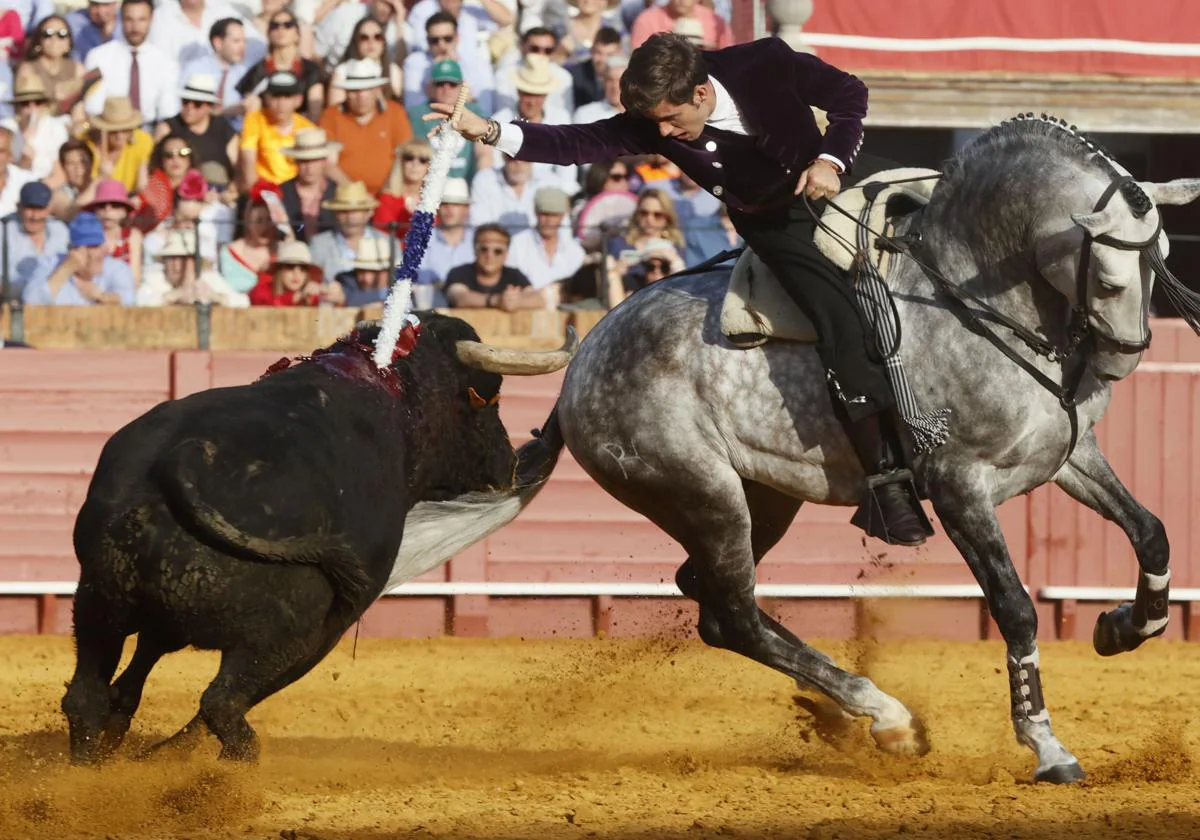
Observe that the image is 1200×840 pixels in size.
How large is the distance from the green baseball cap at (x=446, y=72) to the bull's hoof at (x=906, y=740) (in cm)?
589

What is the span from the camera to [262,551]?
4.70 m

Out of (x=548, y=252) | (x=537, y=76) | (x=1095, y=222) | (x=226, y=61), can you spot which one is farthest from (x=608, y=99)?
(x=1095, y=222)

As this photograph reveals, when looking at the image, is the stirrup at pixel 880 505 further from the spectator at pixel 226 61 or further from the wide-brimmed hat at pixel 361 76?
the spectator at pixel 226 61

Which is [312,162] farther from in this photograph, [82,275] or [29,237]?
[29,237]

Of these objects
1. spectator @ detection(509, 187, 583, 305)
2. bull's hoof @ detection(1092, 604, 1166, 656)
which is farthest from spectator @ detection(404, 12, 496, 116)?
bull's hoof @ detection(1092, 604, 1166, 656)

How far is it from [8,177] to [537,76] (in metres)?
2.91

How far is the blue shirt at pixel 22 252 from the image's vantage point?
30.5ft

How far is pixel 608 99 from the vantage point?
34.9 ft

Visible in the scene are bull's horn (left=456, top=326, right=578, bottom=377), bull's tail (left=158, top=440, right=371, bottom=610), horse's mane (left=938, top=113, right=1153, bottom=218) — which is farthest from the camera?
bull's horn (left=456, top=326, right=578, bottom=377)

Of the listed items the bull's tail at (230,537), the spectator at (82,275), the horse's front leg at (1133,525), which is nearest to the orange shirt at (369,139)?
the spectator at (82,275)

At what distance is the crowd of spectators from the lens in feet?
31.2

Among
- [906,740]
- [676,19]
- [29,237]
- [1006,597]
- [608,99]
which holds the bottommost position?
[906,740]

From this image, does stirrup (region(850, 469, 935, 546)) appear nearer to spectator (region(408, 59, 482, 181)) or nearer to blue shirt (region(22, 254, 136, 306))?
blue shirt (region(22, 254, 136, 306))

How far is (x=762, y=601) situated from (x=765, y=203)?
3.86 m
